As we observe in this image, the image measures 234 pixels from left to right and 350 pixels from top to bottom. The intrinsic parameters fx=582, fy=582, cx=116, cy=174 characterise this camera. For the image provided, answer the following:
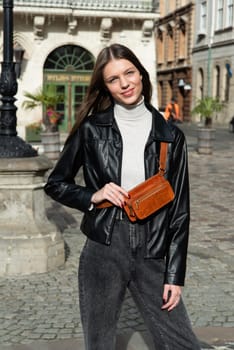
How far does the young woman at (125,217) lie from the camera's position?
2.41 m

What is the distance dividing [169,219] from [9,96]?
375 cm

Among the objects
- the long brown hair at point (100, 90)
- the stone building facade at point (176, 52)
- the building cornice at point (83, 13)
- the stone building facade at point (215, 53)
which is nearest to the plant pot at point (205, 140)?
the building cornice at point (83, 13)

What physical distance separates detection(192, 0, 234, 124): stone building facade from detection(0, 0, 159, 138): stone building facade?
1534 centimetres

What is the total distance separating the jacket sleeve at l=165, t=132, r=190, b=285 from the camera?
7.93ft

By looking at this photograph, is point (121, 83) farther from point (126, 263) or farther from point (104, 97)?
point (126, 263)

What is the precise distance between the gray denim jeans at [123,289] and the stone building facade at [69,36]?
18.9m

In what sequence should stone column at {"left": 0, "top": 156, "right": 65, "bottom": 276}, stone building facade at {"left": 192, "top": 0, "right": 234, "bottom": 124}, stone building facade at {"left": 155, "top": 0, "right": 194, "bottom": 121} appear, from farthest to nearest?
1. stone building facade at {"left": 155, "top": 0, "right": 194, "bottom": 121}
2. stone building facade at {"left": 192, "top": 0, "right": 234, "bottom": 124}
3. stone column at {"left": 0, "top": 156, "right": 65, "bottom": 276}

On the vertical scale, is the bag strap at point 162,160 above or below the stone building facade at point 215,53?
below

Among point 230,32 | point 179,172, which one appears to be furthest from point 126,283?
point 230,32

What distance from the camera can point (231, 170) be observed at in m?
14.3

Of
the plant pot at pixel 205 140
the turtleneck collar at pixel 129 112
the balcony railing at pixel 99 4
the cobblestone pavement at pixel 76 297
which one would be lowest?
the cobblestone pavement at pixel 76 297

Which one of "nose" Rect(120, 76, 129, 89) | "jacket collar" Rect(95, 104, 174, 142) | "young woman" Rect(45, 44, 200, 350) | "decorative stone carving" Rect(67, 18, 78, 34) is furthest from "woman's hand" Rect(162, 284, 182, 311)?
"decorative stone carving" Rect(67, 18, 78, 34)

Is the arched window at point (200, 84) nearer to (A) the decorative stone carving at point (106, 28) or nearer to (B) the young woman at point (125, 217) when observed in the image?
(A) the decorative stone carving at point (106, 28)

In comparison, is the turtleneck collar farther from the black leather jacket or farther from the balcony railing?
the balcony railing
